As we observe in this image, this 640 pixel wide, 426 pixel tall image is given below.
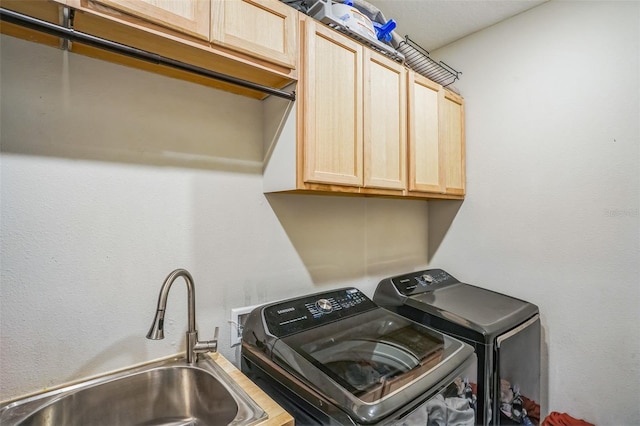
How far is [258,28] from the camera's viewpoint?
1073 millimetres

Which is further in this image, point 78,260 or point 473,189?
point 473,189

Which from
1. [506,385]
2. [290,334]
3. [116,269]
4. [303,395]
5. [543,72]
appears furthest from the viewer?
[543,72]

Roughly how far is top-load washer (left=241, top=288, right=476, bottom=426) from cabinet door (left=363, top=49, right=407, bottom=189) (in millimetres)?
642

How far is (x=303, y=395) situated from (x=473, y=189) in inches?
65.2

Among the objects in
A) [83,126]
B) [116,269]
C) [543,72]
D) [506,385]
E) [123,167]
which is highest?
[543,72]

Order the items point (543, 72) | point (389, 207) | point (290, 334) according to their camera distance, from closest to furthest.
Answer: point (290, 334) → point (543, 72) → point (389, 207)

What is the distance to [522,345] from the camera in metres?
1.46

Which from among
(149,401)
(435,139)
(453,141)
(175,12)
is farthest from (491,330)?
(175,12)

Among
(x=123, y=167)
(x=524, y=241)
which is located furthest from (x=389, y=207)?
(x=123, y=167)

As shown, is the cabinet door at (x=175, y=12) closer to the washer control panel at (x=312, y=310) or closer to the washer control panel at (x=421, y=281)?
the washer control panel at (x=312, y=310)

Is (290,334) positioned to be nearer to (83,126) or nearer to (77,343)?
(77,343)

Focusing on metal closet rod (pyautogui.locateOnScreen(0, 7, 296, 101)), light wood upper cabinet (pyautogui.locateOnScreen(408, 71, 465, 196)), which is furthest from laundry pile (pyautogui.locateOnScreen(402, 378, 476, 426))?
metal closet rod (pyautogui.locateOnScreen(0, 7, 296, 101))

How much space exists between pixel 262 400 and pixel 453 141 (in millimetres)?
1751

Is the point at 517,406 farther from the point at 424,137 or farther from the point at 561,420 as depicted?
the point at 424,137
